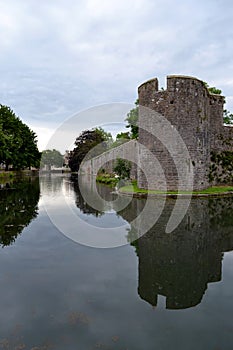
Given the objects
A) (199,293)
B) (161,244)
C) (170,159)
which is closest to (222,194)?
(170,159)

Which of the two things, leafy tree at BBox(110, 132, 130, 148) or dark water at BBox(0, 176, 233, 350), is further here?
leafy tree at BBox(110, 132, 130, 148)

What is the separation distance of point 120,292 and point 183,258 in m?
2.11

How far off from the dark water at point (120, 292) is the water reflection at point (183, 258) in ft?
0.06

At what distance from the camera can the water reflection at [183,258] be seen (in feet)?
15.4

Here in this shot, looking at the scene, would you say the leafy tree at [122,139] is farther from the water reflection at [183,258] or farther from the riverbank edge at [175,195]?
the water reflection at [183,258]

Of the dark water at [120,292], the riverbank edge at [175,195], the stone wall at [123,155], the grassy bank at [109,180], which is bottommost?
the dark water at [120,292]

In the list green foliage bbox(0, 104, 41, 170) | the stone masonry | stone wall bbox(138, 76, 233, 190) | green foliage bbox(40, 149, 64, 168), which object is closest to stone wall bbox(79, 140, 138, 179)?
the stone masonry

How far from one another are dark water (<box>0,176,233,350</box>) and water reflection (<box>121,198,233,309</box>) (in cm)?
2

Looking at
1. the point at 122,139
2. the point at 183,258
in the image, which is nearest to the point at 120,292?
the point at 183,258

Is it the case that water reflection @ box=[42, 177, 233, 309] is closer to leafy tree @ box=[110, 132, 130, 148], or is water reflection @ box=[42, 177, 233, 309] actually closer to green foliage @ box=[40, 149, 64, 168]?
leafy tree @ box=[110, 132, 130, 148]

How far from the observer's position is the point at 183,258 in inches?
247

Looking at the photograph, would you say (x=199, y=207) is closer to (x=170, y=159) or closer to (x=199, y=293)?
(x=170, y=159)

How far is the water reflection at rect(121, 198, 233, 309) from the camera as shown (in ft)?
15.4

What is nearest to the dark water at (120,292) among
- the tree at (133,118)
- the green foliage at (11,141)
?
the tree at (133,118)
